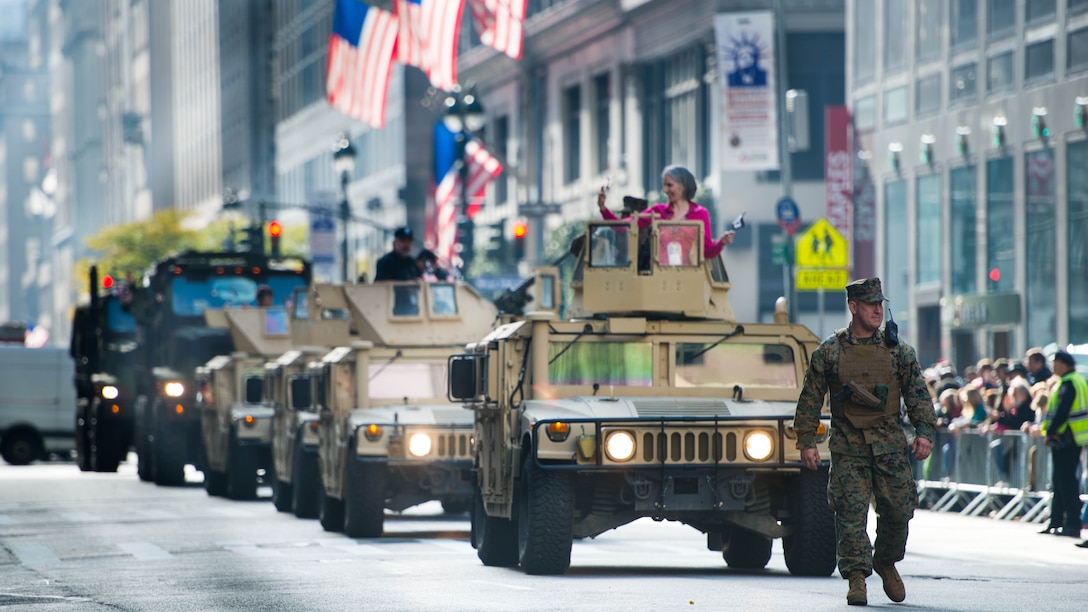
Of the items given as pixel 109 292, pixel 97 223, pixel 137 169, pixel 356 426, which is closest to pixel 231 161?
pixel 137 169

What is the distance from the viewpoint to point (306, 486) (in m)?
Result: 25.1

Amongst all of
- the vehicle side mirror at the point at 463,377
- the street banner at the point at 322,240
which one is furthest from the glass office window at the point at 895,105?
the vehicle side mirror at the point at 463,377

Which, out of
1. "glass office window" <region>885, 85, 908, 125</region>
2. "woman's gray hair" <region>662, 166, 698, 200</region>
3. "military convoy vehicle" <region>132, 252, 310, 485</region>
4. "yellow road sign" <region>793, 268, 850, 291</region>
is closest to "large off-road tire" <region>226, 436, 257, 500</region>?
"military convoy vehicle" <region>132, 252, 310, 485</region>

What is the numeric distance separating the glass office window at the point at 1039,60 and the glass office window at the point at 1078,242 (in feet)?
4.77

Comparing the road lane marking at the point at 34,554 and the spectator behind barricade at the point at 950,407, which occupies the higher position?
the spectator behind barricade at the point at 950,407

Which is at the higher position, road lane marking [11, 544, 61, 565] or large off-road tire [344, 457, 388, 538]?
large off-road tire [344, 457, 388, 538]

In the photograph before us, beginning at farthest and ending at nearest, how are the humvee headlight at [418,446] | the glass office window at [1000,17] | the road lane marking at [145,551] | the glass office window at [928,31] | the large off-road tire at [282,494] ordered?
the glass office window at [928,31]
the glass office window at [1000,17]
the large off-road tire at [282,494]
the humvee headlight at [418,446]
the road lane marking at [145,551]

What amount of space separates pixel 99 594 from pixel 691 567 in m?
4.63

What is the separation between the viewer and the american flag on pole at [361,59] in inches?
1855

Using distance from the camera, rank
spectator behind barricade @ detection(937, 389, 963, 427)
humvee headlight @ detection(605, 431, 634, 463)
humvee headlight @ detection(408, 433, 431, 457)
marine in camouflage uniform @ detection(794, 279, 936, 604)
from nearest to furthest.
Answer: marine in camouflage uniform @ detection(794, 279, 936, 604) → humvee headlight @ detection(605, 431, 634, 463) → humvee headlight @ detection(408, 433, 431, 457) → spectator behind barricade @ detection(937, 389, 963, 427)

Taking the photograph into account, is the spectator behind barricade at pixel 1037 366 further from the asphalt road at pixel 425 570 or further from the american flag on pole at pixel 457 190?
the american flag on pole at pixel 457 190

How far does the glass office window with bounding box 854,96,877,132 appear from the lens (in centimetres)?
4447

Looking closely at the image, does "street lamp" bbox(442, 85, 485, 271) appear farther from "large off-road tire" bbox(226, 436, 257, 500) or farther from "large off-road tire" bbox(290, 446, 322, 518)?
"large off-road tire" bbox(290, 446, 322, 518)

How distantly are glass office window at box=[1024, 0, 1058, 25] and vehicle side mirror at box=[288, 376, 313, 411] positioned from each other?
55.9 ft
